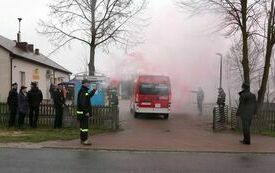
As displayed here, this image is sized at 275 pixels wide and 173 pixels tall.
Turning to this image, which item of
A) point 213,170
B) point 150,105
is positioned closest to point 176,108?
point 150,105

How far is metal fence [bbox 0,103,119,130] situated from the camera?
67.1 feet

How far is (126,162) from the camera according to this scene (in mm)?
12516

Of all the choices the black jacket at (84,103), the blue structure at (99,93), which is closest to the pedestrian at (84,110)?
the black jacket at (84,103)

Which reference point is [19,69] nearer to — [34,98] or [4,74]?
[4,74]

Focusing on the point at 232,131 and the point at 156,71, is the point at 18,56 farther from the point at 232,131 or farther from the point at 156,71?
the point at 232,131

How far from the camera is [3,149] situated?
14.5 meters

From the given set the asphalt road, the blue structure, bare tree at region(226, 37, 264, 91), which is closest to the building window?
the blue structure

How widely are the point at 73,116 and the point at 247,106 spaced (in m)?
6.74

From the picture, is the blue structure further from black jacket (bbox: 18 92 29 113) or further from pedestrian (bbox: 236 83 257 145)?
pedestrian (bbox: 236 83 257 145)

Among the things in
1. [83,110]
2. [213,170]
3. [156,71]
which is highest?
[156,71]

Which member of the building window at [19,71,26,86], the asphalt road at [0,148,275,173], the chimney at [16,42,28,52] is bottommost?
the asphalt road at [0,148,275,173]

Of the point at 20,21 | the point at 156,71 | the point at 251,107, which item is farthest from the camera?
the point at 20,21

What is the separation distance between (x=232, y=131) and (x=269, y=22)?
492 centimetres

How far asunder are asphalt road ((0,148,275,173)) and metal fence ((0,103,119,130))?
5880mm
